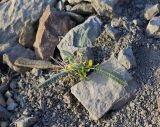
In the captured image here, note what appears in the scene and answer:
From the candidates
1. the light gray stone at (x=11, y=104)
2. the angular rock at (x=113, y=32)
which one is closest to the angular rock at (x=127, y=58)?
the angular rock at (x=113, y=32)

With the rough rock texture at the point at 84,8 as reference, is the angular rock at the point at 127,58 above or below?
below

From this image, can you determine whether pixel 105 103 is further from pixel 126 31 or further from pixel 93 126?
pixel 126 31

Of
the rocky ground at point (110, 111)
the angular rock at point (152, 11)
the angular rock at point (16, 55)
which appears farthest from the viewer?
the angular rock at point (16, 55)

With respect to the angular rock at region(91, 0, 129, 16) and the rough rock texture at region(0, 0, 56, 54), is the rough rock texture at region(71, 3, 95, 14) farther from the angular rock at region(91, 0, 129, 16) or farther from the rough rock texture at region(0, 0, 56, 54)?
the rough rock texture at region(0, 0, 56, 54)

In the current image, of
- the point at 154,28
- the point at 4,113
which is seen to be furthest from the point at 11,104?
the point at 154,28

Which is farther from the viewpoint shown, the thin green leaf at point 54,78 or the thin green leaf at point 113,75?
the thin green leaf at point 54,78

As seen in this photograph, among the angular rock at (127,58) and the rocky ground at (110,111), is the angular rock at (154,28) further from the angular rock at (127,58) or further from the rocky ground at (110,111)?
the angular rock at (127,58)

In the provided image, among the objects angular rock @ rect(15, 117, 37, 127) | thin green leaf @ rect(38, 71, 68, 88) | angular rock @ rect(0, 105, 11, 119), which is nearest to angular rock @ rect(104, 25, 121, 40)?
thin green leaf @ rect(38, 71, 68, 88)
